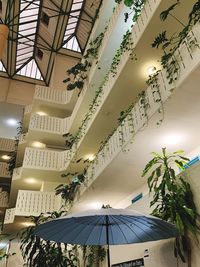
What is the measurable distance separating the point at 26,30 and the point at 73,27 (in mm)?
2637

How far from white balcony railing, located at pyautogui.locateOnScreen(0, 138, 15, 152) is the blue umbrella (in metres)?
14.1

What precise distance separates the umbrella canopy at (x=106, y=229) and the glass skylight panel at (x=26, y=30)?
12.7 m

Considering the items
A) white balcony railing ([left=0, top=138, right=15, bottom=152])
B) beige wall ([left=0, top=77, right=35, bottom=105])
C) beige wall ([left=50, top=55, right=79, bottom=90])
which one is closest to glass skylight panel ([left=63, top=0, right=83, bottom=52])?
beige wall ([left=50, top=55, right=79, bottom=90])

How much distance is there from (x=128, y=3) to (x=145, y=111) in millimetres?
2203

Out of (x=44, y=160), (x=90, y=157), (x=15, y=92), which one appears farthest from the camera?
(x=15, y=92)

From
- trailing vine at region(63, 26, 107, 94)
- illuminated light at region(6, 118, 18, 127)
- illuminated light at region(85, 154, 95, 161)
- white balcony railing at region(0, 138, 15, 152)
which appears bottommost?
illuminated light at region(85, 154, 95, 161)

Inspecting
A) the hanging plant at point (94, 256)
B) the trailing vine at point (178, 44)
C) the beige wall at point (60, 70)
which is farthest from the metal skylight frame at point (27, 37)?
the hanging plant at point (94, 256)

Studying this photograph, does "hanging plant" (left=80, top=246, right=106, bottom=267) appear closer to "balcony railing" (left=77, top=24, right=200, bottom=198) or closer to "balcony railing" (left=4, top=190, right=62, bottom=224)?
"balcony railing" (left=77, top=24, right=200, bottom=198)

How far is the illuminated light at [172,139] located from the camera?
18.1 ft

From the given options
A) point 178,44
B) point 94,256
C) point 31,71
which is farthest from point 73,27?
point 94,256

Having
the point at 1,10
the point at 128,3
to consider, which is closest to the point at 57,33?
the point at 1,10

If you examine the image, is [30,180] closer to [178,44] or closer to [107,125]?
[107,125]

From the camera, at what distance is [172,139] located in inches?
222

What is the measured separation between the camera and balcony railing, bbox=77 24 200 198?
13.6 ft
